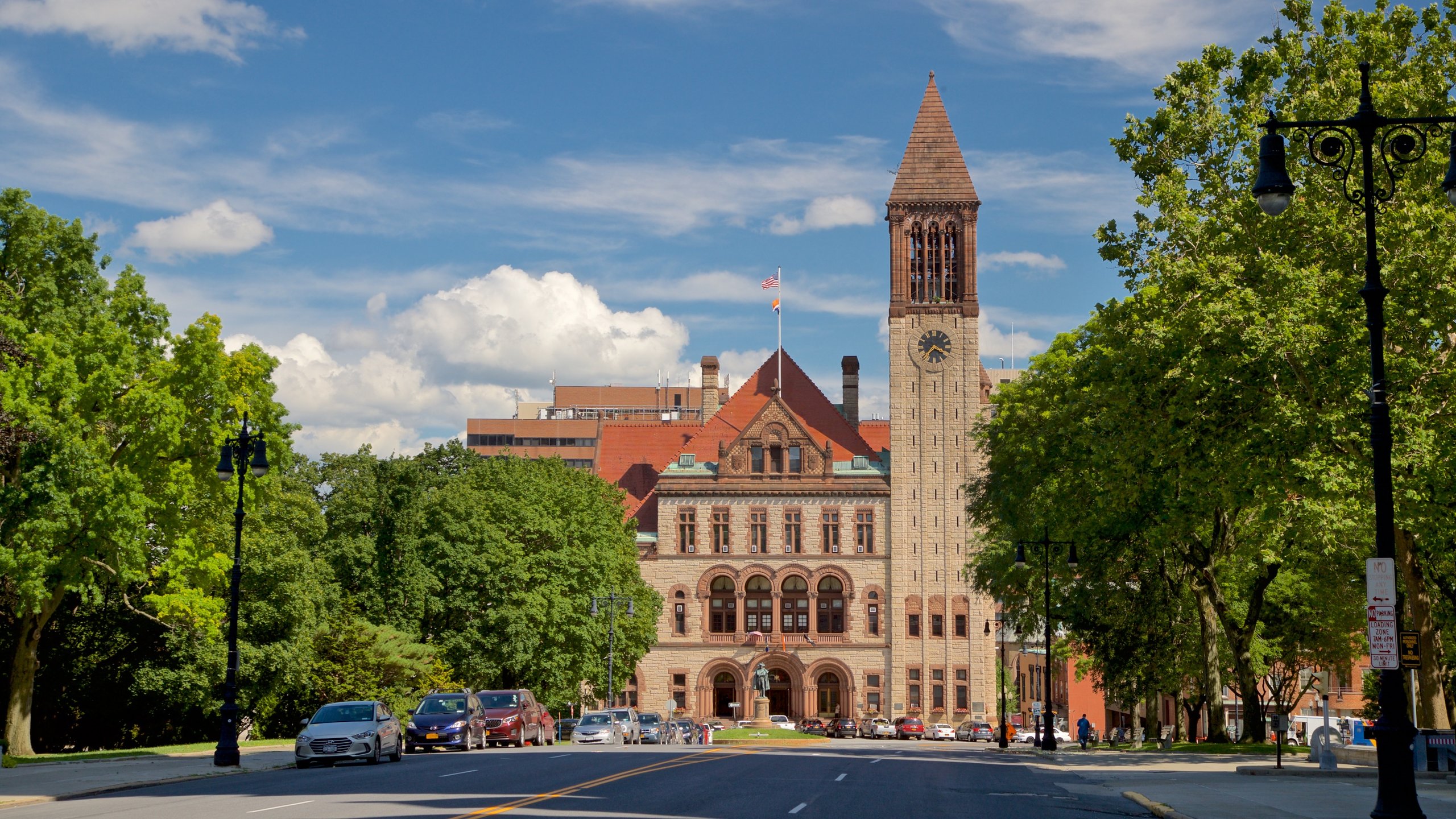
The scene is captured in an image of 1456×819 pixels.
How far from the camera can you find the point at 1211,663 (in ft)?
149

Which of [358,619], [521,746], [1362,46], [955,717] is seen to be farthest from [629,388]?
[1362,46]

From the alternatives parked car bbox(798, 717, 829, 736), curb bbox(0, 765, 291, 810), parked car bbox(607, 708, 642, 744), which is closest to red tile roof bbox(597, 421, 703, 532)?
parked car bbox(798, 717, 829, 736)

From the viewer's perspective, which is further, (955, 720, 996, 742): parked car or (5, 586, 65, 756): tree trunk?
(955, 720, 996, 742): parked car

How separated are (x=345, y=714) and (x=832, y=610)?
217ft

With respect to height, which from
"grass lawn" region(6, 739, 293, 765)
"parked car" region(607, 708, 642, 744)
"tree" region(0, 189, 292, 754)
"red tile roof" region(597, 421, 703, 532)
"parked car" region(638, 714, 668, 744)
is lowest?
"parked car" region(638, 714, 668, 744)

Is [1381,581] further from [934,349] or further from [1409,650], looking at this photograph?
[934,349]

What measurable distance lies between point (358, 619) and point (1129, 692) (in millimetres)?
30676

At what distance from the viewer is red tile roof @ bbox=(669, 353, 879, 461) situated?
317 ft

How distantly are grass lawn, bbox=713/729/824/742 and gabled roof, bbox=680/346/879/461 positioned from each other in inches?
878

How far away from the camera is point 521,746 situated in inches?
1671

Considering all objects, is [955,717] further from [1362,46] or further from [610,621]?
[1362,46]

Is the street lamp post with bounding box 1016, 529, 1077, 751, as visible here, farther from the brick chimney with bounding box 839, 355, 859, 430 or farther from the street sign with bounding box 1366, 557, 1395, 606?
the brick chimney with bounding box 839, 355, 859, 430

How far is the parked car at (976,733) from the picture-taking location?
80.2m

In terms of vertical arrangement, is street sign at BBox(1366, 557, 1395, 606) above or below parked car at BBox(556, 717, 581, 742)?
above
